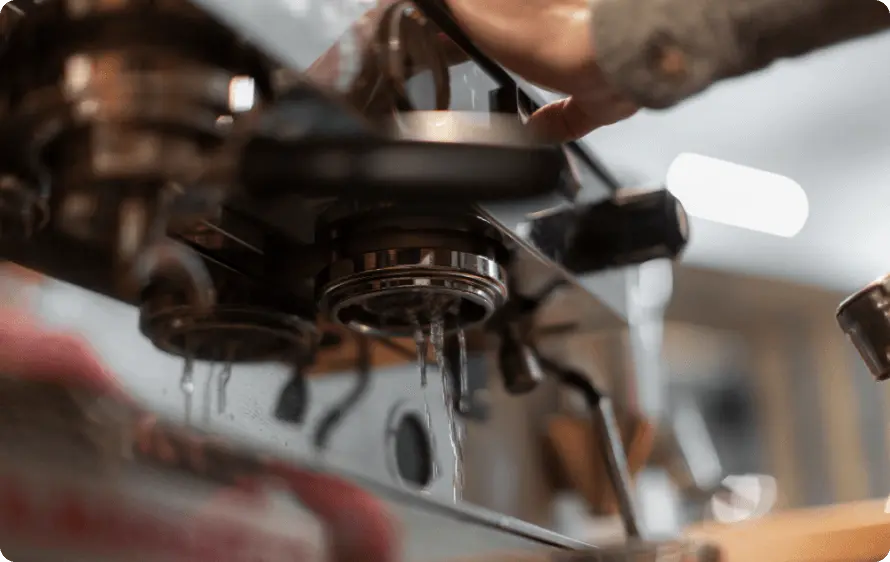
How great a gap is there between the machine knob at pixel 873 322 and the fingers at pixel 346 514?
0.31m

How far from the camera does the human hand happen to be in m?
0.33

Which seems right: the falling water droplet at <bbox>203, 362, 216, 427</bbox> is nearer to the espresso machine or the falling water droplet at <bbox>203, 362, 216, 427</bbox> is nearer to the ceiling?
the espresso machine

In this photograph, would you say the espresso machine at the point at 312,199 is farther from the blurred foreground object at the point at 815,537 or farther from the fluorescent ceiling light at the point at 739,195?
the fluorescent ceiling light at the point at 739,195

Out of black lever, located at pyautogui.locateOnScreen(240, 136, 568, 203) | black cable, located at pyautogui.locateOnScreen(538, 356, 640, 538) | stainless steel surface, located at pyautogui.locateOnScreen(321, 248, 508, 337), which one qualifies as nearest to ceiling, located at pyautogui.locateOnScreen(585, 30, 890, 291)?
black cable, located at pyautogui.locateOnScreen(538, 356, 640, 538)

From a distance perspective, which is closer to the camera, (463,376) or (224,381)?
(224,381)

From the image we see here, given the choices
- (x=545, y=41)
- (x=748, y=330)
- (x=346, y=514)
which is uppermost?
(x=748, y=330)

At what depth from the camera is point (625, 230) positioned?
508 mm

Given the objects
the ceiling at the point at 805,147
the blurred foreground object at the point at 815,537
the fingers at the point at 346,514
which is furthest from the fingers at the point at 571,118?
the blurred foreground object at the point at 815,537

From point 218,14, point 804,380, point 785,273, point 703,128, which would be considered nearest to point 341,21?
point 218,14

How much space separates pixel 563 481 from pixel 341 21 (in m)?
1.03

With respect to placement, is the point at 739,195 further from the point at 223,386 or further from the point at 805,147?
the point at 223,386

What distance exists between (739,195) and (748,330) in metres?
0.54

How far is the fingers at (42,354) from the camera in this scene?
→ 0.36 m

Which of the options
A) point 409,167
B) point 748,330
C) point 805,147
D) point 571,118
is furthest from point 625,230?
point 748,330
